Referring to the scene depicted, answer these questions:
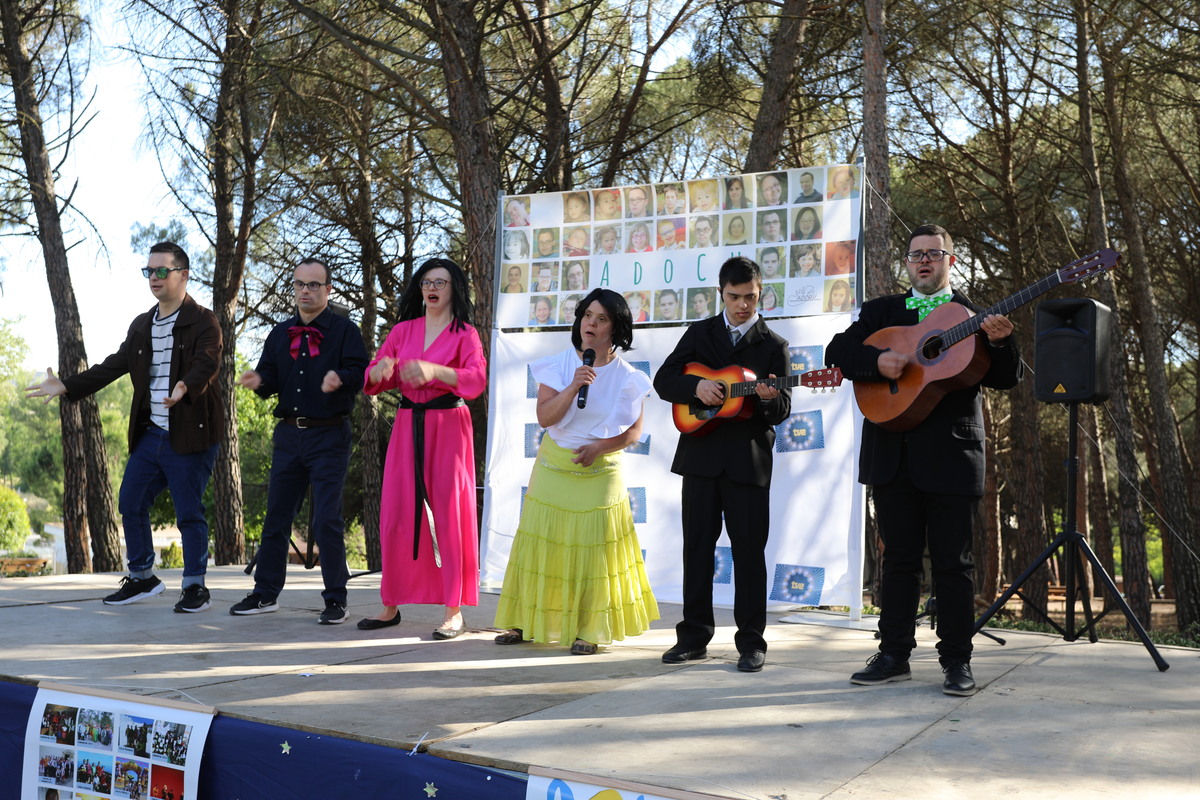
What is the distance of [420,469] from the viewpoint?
14.7ft

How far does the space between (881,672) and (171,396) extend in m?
3.46

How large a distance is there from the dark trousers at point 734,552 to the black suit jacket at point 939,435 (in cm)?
49

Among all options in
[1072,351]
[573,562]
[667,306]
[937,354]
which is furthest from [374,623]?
[1072,351]

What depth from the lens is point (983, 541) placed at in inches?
571

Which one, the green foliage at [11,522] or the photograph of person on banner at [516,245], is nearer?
the photograph of person on banner at [516,245]

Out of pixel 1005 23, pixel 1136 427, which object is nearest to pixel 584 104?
pixel 1005 23

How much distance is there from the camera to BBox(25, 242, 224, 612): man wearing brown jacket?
16.2 feet

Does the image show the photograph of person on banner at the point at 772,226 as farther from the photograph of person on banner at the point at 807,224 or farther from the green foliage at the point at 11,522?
the green foliage at the point at 11,522

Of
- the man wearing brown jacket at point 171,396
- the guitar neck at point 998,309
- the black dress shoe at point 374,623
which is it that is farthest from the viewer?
the man wearing brown jacket at point 171,396

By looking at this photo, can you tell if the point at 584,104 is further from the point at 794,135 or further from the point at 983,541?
the point at 983,541

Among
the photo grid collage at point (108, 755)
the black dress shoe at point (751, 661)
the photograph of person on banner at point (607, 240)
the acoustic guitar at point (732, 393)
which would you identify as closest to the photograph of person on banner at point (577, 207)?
the photograph of person on banner at point (607, 240)

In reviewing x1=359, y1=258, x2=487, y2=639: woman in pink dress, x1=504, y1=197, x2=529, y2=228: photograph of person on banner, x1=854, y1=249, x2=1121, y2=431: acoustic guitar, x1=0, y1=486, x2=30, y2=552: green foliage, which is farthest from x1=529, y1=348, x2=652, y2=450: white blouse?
x1=0, y1=486, x2=30, y2=552: green foliage

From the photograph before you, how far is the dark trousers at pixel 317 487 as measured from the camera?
4746 millimetres

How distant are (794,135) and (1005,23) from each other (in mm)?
2445
